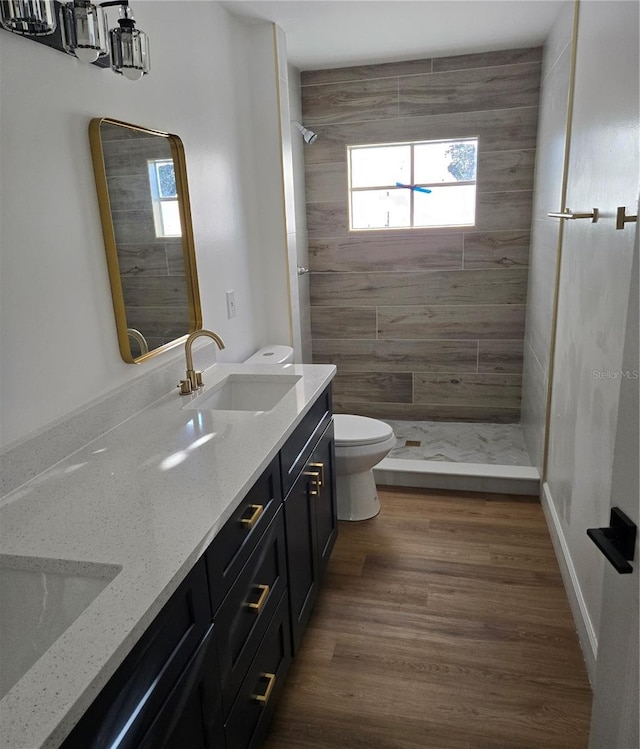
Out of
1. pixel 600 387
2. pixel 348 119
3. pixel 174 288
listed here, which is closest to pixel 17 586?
pixel 174 288

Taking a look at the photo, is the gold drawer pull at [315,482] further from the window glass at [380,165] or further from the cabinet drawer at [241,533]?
the window glass at [380,165]

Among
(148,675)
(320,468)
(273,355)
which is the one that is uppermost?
(273,355)

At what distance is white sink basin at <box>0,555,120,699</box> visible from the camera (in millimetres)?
989

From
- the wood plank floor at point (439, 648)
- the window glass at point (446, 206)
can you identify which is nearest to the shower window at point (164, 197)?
the wood plank floor at point (439, 648)

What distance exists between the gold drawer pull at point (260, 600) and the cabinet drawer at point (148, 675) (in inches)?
10.1

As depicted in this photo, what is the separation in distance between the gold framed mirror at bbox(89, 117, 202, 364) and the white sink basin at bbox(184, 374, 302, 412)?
26 cm

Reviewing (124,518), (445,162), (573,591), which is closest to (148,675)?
(124,518)

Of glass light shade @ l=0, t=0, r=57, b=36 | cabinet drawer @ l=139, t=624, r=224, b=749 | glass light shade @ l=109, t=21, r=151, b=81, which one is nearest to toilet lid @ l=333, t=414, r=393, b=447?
cabinet drawer @ l=139, t=624, r=224, b=749

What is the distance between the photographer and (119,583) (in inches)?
38.6

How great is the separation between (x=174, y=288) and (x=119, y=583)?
133 centimetres

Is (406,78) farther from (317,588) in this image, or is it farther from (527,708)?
(527,708)

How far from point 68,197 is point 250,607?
3.88 feet

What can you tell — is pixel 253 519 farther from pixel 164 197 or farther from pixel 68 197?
pixel 164 197

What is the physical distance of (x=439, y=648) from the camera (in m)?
2.03
